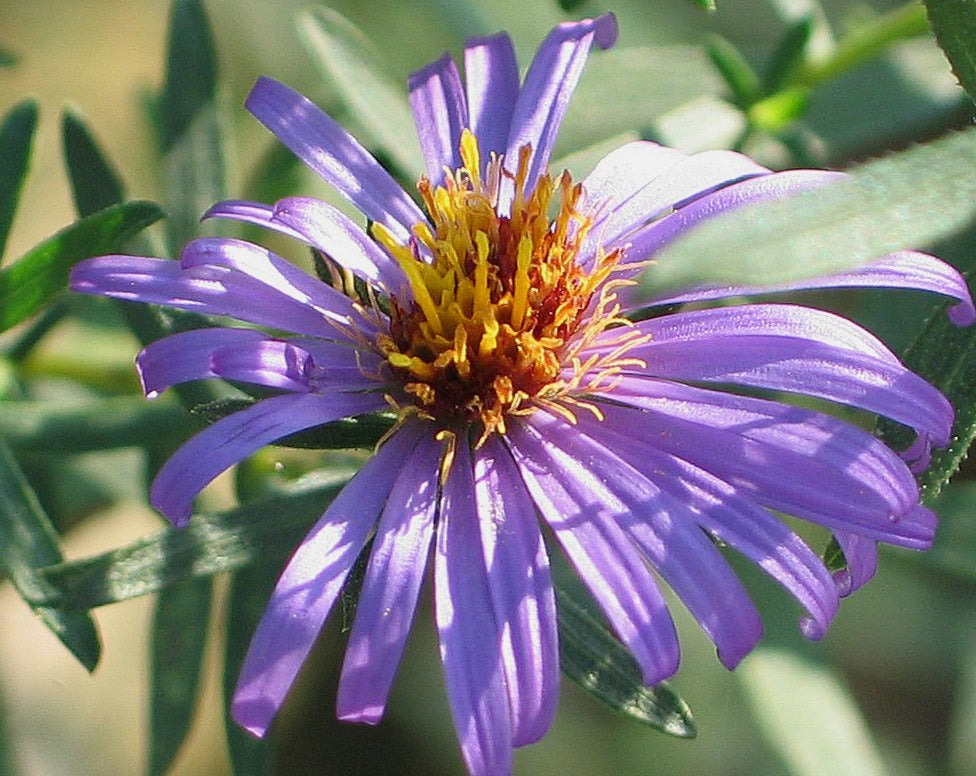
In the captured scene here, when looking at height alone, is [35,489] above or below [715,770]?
above

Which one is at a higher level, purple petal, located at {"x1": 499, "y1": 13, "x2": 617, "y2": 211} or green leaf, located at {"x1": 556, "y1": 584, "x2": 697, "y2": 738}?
purple petal, located at {"x1": 499, "y1": 13, "x2": 617, "y2": 211}

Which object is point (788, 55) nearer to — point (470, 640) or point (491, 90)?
point (491, 90)

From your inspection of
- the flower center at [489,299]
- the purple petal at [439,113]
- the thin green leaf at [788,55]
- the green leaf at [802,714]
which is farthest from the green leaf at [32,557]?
the thin green leaf at [788,55]

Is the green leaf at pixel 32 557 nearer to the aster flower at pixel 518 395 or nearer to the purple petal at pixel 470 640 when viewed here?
the aster flower at pixel 518 395

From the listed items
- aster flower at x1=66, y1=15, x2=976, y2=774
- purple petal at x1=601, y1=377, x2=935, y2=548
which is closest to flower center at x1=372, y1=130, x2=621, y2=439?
aster flower at x1=66, y1=15, x2=976, y2=774

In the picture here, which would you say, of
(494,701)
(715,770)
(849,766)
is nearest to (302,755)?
(715,770)

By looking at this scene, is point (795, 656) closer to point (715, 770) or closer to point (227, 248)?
point (715, 770)

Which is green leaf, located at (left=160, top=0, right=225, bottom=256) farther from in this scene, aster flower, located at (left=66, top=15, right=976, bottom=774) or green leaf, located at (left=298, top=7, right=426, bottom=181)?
aster flower, located at (left=66, top=15, right=976, bottom=774)
